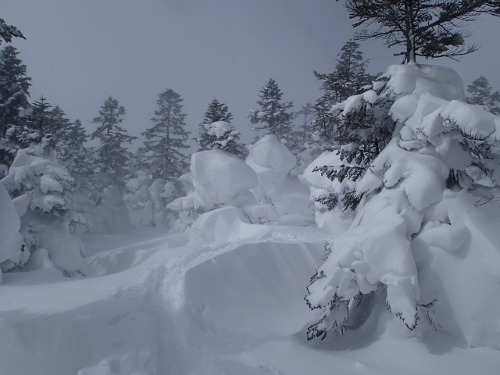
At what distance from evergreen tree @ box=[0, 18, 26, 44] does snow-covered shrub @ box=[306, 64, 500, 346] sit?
8697 mm

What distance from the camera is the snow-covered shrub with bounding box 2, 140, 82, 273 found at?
15.2 metres

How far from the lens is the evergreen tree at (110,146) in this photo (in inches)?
1312

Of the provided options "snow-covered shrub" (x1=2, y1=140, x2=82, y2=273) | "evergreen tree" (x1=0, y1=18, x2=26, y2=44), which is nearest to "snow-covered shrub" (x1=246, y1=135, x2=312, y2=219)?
"snow-covered shrub" (x1=2, y1=140, x2=82, y2=273)

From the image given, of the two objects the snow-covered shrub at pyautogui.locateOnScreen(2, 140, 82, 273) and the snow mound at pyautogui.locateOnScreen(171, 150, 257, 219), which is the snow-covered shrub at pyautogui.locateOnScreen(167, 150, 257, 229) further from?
the snow-covered shrub at pyautogui.locateOnScreen(2, 140, 82, 273)

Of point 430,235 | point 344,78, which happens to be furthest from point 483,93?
point 430,235

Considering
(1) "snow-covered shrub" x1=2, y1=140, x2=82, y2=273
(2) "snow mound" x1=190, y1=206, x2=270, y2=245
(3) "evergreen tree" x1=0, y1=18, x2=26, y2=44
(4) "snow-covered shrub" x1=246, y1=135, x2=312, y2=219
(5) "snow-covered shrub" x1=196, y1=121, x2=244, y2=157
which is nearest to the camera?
(3) "evergreen tree" x1=0, y1=18, x2=26, y2=44

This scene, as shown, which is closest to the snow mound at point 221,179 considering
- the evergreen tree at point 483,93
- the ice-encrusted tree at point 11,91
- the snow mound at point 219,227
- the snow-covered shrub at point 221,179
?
the snow-covered shrub at point 221,179

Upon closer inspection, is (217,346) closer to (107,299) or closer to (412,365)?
(107,299)

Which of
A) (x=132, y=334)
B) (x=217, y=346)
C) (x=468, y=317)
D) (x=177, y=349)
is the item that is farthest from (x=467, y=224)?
(x=132, y=334)

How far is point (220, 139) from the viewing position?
21281 mm

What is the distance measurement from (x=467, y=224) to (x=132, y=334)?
23.0 ft

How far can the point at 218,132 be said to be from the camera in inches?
820

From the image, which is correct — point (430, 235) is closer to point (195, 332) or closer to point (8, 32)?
point (195, 332)

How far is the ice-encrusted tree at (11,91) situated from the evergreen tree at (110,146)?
14474 millimetres
